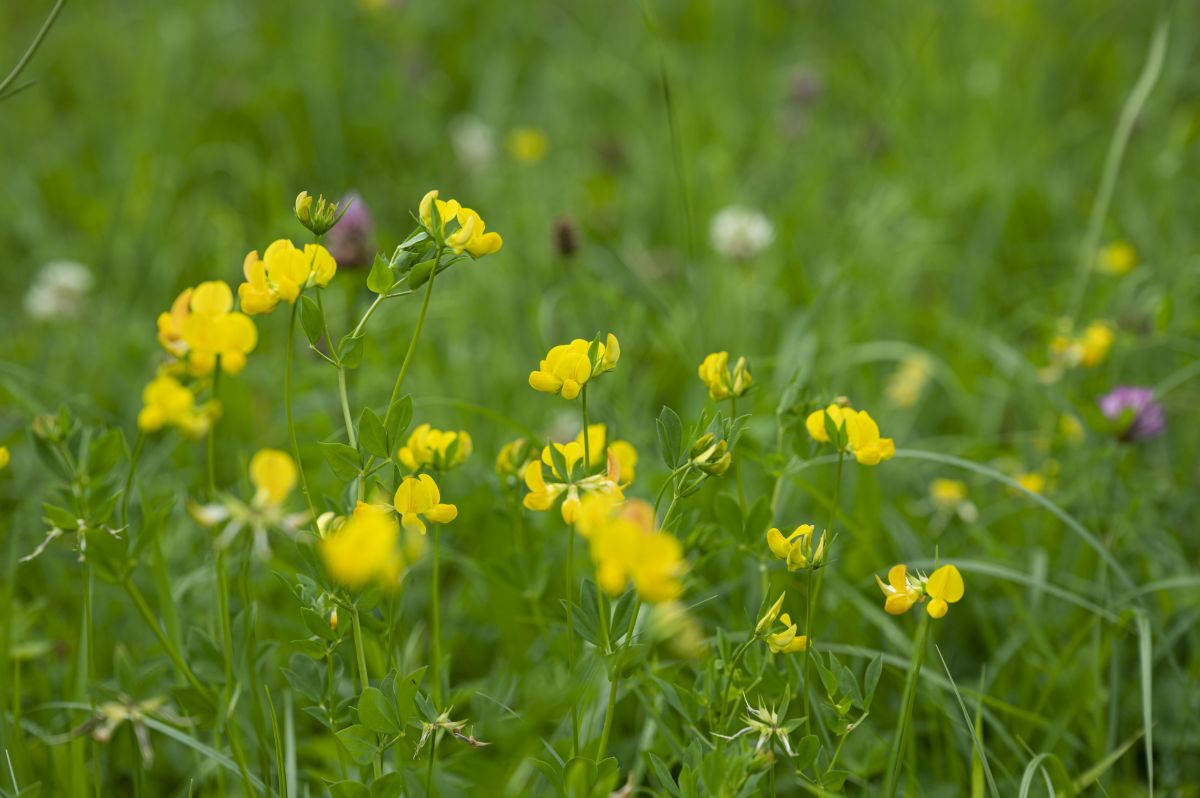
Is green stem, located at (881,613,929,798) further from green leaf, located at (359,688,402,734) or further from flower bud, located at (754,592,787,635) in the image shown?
green leaf, located at (359,688,402,734)

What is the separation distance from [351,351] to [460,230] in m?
0.13

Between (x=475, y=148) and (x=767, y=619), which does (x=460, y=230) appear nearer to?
(x=767, y=619)

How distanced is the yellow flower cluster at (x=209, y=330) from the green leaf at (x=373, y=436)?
0.10 meters

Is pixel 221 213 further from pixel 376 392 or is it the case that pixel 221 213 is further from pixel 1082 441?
pixel 1082 441

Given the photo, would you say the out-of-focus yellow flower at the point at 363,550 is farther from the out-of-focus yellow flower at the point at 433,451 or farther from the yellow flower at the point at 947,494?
the yellow flower at the point at 947,494

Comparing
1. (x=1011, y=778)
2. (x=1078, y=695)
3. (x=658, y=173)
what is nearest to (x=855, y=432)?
(x=1011, y=778)

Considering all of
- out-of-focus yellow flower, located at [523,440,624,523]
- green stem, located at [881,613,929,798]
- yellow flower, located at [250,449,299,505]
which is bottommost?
green stem, located at [881,613,929,798]

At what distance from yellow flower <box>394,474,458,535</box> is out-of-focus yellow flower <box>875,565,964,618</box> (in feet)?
1.13

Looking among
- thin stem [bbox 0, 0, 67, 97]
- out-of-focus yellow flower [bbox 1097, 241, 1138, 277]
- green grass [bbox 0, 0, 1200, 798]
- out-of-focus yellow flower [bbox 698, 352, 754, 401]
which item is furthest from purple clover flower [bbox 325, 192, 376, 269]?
out-of-focus yellow flower [bbox 1097, 241, 1138, 277]

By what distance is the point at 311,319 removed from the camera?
0.84 m

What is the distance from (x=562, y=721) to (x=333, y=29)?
7.98ft

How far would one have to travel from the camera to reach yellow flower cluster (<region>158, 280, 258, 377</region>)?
777 mm

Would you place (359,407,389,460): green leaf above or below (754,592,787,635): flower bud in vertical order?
above

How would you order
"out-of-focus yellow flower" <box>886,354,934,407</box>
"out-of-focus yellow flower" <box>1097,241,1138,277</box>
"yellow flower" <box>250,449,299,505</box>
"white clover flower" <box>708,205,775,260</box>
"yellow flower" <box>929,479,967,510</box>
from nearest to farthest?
"yellow flower" <box>250,449,299,505</box> < "yellow flower" <box>929,479,967,510</box> < "out-of-focus yellow flower" <box>886,354,934,407</box> < "out-of-focus yellow flower" <box>1097,241,1138,277</box> < "white clover flower" <box>708,205,775,260</box>
